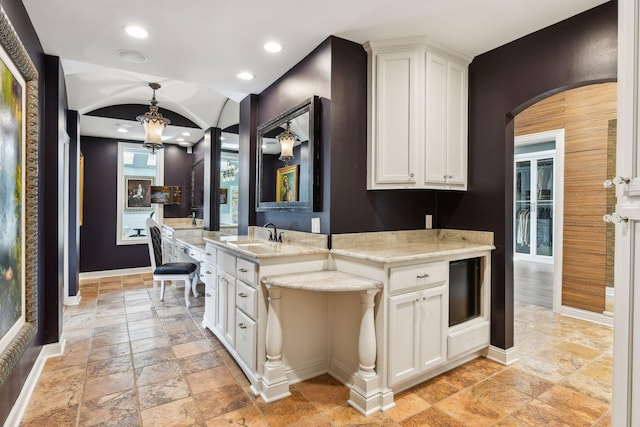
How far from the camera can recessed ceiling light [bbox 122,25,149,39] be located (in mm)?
2479

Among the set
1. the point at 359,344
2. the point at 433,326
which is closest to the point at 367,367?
the point at 359,344

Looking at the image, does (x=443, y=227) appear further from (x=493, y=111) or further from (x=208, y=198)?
(x=208, y=198)

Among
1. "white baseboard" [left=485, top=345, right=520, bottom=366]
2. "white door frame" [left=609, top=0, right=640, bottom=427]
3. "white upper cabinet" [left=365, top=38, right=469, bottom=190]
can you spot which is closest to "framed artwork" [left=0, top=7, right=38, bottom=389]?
"white upper cabinet" [left=365, top=38, right=469, bottom=190]

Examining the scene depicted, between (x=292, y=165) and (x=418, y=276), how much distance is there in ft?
4.83

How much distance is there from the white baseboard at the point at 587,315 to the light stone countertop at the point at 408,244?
1.90 m

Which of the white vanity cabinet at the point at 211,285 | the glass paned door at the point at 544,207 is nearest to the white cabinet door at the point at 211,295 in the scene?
the white vanity cabinet at the point at 211,285

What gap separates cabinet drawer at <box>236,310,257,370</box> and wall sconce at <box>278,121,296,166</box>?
141 cm

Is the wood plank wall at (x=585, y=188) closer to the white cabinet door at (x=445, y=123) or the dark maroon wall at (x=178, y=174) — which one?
the white cabinet door at (x=445, y=123)

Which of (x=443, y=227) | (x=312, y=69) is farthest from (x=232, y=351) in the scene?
(x=312, y=69)

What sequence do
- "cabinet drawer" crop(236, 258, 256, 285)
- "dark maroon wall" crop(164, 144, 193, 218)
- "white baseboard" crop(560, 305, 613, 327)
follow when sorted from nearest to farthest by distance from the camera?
"cabinet drawer" crop(236, 258, 256, 285)
"white baseboard" crop(560, 305, 613, 327)
"dark maroon wall" crop(164, 144, 193, 218)

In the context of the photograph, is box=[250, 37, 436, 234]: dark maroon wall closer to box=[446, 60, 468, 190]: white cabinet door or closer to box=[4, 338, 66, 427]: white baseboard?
box=[446, 60, 468, 190]: white cabinet door

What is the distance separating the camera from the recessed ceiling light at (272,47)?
8.93 feet

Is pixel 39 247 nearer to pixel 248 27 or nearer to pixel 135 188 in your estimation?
pixel 248 27

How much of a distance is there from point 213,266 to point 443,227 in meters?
2.21
